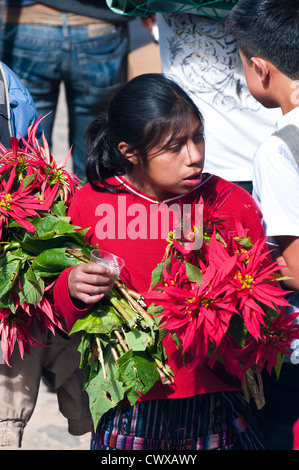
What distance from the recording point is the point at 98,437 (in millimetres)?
2178

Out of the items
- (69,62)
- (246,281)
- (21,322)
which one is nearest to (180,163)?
(246,281)

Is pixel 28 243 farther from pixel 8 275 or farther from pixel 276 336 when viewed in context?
pixel 276 336

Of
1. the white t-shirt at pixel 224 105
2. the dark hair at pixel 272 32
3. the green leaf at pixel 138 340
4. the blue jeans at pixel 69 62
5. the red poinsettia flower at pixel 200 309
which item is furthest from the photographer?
the blue jeans at pixel 69 62

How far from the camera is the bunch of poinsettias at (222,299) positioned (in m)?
1.85

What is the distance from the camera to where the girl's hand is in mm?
1884

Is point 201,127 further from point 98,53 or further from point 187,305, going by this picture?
point 98,53

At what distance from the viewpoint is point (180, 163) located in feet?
6.72

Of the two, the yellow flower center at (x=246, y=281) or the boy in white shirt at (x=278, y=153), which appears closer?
the yellow flower center at (x=246, y=281)

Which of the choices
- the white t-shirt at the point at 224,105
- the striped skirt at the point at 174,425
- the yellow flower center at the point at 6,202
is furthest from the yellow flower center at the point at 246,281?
the white t-shirt at the point at 224,105

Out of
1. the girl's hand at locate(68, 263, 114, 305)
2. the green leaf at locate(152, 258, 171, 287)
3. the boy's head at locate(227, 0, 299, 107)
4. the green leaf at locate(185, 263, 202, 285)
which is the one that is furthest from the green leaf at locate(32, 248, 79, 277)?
the boy's head at locate(227, 0, 299, 107)

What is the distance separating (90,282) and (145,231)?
0.94ft

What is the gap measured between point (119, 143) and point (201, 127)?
Answer: 25 cm

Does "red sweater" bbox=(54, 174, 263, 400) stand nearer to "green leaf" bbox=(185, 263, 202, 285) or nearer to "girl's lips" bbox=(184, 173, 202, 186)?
"girl's lips" bbox=(184, 173, 202, 186)

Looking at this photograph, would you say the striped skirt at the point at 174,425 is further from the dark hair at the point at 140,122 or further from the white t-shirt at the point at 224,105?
the white t-shirt at the point at 224,105
